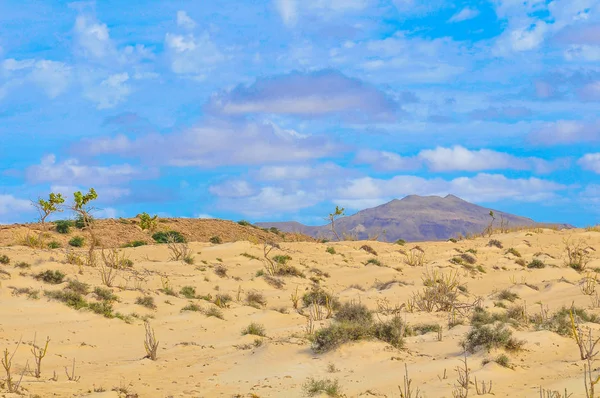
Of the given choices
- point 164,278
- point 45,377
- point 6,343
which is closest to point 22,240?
point 164,278

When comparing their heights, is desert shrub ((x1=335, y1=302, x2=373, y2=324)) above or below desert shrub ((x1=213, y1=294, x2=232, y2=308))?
below

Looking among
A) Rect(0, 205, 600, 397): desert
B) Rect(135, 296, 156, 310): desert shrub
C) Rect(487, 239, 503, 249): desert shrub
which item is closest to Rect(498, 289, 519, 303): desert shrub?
Rect(0, 205, 600, 397): desert

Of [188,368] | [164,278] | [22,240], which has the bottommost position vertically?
[188,368]

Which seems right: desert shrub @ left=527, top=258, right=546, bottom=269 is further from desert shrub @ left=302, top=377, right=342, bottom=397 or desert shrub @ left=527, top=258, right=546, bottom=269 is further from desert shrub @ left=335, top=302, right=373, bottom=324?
desert shrub @ left=302, top=377, right=342, bottom=397

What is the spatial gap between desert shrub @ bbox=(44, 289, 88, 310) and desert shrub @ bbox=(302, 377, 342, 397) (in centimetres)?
950

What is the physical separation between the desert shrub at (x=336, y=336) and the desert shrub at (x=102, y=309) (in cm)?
703

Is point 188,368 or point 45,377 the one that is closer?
point 45,377

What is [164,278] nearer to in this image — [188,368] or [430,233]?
[188,368]

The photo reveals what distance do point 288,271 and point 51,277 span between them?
970cm

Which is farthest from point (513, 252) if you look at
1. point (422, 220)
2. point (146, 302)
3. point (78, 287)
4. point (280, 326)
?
point (422, 220)

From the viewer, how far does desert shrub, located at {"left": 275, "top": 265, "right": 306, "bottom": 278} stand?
26562mm

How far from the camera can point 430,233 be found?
165 m

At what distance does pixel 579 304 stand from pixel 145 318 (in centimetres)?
1259

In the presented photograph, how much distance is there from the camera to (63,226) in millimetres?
40906
